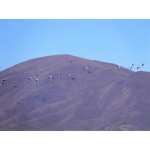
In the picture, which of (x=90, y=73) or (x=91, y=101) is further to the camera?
(x=90, y=73)

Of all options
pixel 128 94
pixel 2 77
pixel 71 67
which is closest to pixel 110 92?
pixel 128 94

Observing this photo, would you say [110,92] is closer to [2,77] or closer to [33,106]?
[33,106]

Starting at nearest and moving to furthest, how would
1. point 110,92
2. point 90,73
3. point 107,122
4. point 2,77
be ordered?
point 2,77
point 107,122
point 110,92
point 90,73

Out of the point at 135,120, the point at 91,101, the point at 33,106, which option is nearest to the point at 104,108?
the point at 91,101

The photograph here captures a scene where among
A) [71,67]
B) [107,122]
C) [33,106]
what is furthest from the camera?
[71,67]
